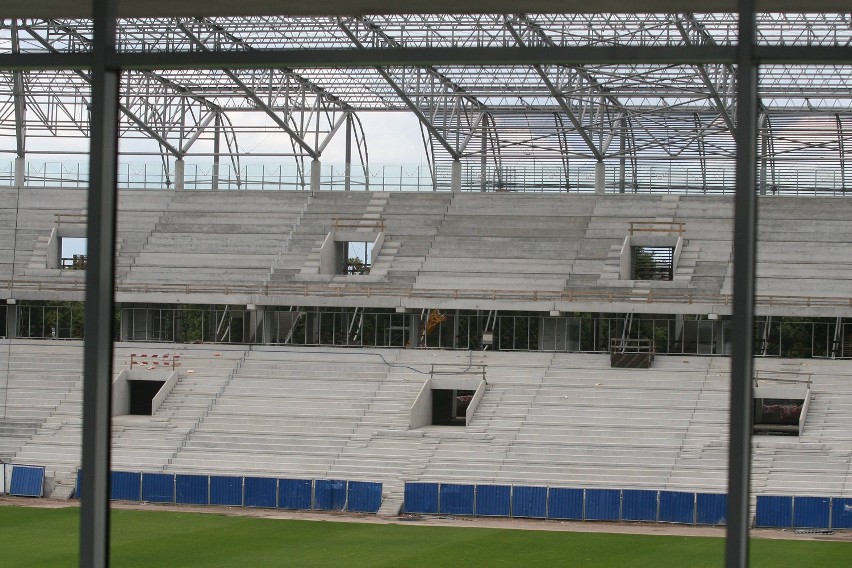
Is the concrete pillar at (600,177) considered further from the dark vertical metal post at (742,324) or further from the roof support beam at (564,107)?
the dark vertical metal post at (742,324)

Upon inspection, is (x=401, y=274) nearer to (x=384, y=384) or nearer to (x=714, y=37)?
(x=384, y=384)

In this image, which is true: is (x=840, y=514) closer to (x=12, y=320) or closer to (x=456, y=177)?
(x=456, y=177)

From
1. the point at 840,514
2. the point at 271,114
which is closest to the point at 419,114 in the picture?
the point at 271,114

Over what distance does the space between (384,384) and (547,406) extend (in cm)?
502

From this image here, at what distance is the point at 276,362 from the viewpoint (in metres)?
36.8

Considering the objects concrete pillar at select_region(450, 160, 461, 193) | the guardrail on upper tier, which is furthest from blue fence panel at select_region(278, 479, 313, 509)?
concrete pillar at select_region(450, 160, 461, 193)

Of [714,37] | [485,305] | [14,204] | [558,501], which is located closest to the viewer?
[558,501]

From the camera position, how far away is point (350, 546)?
23672mm

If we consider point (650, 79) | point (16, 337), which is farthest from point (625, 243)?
point (16, 337)

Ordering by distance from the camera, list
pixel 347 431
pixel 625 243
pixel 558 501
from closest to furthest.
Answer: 1. pixel 558 501
2. pixel 347 431
3. pixel 625 243

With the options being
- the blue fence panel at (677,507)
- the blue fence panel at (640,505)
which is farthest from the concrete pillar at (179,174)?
the blue fence panel at (677,507)

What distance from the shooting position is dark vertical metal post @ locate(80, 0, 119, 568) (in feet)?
12.1

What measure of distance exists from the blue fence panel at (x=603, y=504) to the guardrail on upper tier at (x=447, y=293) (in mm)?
9940

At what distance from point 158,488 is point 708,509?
503 inches
